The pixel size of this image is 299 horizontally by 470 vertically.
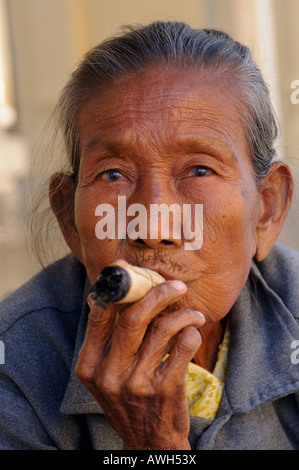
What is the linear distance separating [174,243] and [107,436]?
2.93ft

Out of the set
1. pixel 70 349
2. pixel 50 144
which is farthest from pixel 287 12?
pixel 70 349

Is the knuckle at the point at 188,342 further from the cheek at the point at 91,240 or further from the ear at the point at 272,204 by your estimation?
the ear at the point at 272,204

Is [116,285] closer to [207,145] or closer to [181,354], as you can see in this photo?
[181,354]

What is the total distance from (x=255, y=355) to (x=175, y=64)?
1.22m

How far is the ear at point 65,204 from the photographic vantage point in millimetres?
2836

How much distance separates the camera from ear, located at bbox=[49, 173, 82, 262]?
2836mm

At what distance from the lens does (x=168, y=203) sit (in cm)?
229

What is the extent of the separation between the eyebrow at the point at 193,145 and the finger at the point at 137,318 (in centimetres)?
60

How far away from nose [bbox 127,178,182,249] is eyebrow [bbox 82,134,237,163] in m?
0.16

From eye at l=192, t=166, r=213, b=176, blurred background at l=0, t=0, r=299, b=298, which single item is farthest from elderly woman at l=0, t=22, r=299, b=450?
blurred background at l=0, t=0, r=299, b=298

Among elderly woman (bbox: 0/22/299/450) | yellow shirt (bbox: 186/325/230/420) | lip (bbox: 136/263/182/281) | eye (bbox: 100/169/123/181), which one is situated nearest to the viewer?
elderly woman (bbox: 0/22/299/450)

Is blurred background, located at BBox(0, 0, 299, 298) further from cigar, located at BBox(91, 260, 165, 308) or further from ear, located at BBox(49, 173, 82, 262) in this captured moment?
cigar, located at BBox(91, 260, 165, 308)
